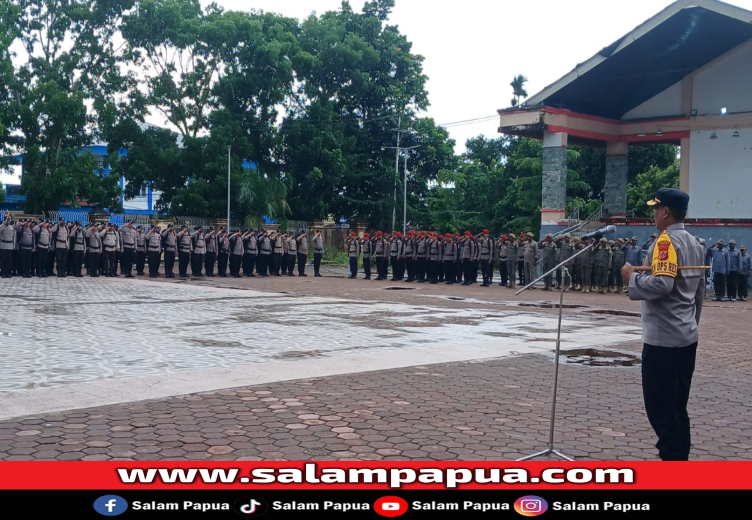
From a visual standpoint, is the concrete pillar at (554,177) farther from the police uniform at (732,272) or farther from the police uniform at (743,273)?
the police uniform at (743,273)

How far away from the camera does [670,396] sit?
4699 millimetres

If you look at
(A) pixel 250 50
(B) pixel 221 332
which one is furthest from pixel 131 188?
(B) pixel 221 332

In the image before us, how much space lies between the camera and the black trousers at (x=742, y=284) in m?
23.7

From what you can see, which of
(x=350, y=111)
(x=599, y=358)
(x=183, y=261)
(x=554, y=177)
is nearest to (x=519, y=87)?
(x=350, y=111)

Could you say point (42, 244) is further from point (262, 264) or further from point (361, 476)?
point (361, 476)

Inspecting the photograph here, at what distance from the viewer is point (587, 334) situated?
12.7 m

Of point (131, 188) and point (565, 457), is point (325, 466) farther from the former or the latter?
point (131, 188)

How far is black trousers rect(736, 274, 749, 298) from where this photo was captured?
23703 mm

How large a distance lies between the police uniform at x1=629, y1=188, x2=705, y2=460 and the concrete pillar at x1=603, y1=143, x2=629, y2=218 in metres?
30.7

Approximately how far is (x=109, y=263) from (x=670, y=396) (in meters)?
23.4

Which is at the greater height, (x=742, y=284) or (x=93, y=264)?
(x=742, y=284)
